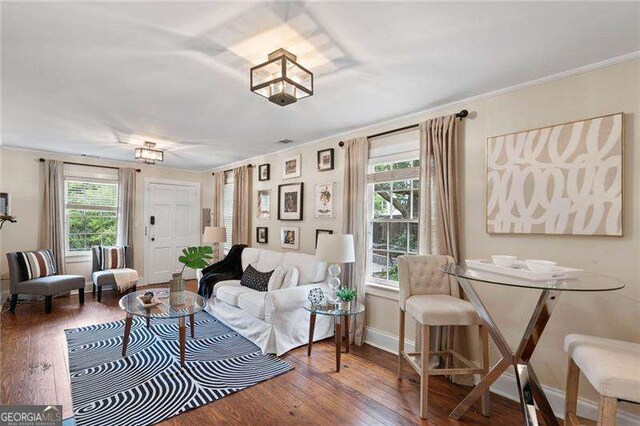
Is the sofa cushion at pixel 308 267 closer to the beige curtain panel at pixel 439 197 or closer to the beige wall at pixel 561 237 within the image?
the beige curtain panel at pixel 439 197

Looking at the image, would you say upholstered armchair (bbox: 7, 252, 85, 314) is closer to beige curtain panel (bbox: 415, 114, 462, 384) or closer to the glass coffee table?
the glass coffee table

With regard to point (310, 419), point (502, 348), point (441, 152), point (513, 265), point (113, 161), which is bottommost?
point (310, 419)

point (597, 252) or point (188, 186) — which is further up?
point (188, 186)

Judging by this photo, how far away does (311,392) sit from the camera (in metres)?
2.41

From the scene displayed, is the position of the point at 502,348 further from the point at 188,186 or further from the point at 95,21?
the point at 188,186

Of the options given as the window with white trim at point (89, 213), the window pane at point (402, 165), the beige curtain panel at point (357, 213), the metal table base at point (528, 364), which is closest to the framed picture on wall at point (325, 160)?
the beige curtain panel at point (357, 213)

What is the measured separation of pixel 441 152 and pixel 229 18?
204 cm

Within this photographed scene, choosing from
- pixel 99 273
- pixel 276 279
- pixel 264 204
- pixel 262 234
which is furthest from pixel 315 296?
pixel 99 273

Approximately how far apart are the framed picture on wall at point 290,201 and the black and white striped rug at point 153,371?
1.71 meters

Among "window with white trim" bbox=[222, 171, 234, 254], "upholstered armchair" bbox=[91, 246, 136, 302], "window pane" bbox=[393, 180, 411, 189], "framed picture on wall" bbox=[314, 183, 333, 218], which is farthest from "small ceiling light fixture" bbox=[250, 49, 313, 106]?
"upholstered armchair" bbox=[91, 246, 136, 302]

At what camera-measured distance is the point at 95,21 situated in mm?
1694

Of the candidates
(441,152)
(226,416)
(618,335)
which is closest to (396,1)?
(441,152)

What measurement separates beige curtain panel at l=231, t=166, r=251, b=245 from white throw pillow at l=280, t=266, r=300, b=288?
1723mm

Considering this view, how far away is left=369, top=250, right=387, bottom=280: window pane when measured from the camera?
3.43 metres
